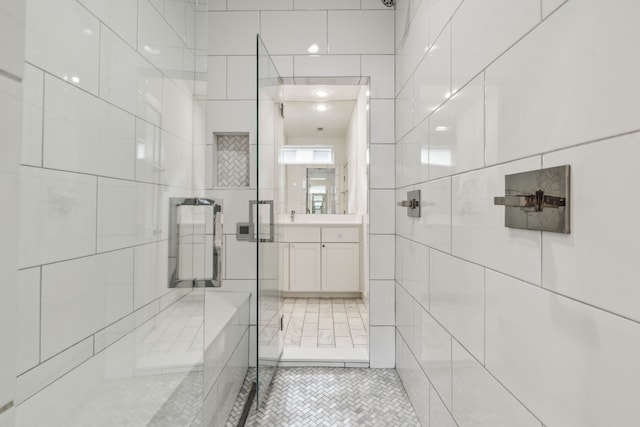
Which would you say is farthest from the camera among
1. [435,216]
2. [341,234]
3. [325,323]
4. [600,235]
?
[341,234]

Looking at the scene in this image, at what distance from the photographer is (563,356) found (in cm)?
56

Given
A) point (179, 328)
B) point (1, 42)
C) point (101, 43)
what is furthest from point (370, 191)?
point (1, 42)

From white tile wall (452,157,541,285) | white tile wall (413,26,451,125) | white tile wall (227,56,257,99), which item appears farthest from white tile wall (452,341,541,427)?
white tile wall (227,56,257,99)

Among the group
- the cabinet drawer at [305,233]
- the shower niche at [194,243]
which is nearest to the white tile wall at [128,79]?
the shower niche at [194,243]

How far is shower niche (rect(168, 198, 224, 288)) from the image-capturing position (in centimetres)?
101

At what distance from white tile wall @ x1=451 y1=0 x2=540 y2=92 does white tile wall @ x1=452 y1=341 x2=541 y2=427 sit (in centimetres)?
81

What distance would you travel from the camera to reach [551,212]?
585mm

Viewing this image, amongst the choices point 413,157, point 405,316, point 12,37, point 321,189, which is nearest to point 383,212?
point 413,157

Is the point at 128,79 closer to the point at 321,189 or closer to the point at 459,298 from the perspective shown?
the point at 459,298

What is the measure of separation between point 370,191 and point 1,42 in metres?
1.77

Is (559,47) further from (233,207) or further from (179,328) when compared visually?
(233,207)

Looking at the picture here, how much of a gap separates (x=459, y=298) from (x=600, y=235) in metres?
0.58

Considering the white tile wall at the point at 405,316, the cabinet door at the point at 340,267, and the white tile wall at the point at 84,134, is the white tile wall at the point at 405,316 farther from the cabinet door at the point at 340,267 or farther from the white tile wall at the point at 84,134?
the cabinet door at the point at 340,267

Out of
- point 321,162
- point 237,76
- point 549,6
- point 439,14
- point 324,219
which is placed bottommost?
point 324,219
